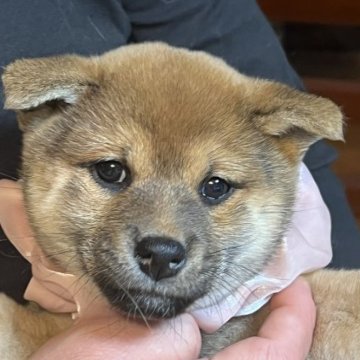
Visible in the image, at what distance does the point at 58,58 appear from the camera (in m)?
1.45

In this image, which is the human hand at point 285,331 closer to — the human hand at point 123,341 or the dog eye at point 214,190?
the human hand at point 123,341

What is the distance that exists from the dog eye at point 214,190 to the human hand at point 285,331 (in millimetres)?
245

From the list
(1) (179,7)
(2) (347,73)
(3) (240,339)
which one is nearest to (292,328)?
(3) (240,339)

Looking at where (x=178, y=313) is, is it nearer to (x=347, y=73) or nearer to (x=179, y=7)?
(x=179, y=7)

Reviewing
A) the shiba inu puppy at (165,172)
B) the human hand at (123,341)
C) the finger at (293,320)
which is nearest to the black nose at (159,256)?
the shiba inu puppy at (165,172)

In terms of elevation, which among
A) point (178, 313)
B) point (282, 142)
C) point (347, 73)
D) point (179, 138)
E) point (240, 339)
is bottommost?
point (347, 73)

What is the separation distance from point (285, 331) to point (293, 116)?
373mm

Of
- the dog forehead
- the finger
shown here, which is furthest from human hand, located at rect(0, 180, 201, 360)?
the dog forehead

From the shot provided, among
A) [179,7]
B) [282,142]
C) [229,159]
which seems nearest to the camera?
[229,159]

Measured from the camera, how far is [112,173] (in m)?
1.37

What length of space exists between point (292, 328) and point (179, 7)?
79cm

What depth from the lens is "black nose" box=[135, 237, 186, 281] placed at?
1229 mm

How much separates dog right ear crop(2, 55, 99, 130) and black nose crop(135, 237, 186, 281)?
33cm

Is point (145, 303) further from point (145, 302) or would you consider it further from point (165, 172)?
point (165, 172)
